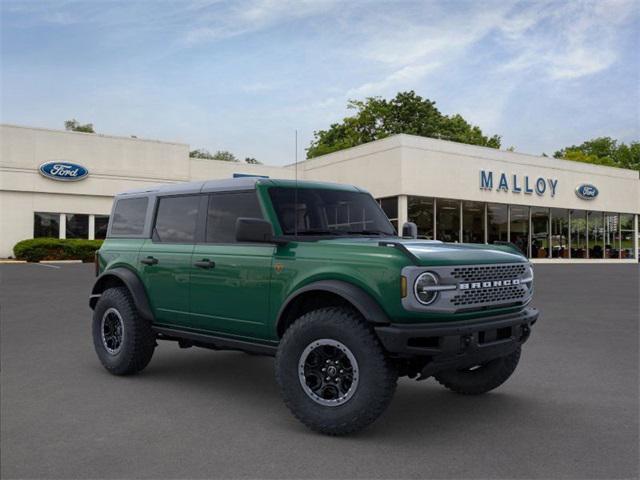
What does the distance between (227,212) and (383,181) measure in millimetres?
29801

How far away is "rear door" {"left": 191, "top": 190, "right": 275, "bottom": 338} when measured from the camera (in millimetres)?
5172

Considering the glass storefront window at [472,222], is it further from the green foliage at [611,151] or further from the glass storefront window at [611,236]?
the green foliage at [611,151]

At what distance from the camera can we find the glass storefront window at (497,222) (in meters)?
39.8

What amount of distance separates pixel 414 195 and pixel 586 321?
79.6 feet

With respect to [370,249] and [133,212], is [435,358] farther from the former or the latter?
[133,212]

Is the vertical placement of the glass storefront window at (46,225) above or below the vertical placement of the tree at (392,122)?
below

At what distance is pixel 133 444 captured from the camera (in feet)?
13.7

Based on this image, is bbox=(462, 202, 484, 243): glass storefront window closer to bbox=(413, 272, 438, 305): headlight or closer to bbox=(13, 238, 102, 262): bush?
bbox=(13, 238, 102, 262): bush

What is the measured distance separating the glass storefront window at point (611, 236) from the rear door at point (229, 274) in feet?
153

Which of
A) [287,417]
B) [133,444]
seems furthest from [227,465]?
[287,417]

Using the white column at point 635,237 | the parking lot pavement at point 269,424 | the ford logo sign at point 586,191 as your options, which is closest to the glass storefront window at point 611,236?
the white column at point 635,237

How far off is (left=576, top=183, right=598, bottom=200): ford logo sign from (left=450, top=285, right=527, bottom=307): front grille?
42288mm

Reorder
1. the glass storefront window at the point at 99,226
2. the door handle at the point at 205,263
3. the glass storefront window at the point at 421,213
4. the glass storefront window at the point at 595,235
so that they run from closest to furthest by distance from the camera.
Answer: the door handle at the point at 205,263, the glass storefront window at the point at 421,213, the glass storefront window at the point at 99,226, the glass storefront window at the point at 595,235

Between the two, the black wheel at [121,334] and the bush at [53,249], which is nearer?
the black wheel at [121,334]
